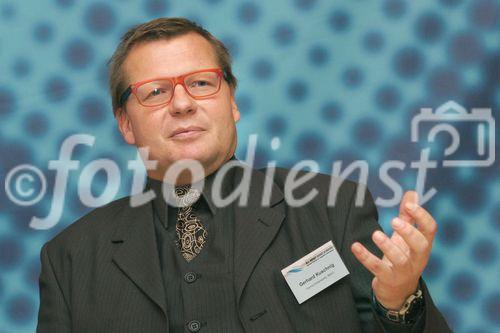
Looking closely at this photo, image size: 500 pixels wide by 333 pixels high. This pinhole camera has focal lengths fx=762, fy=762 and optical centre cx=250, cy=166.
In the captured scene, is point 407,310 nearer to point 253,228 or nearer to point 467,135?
point 253,228

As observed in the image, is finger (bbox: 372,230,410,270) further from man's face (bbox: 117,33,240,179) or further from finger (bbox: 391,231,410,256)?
man's face (bbox: 117,33,240,179)

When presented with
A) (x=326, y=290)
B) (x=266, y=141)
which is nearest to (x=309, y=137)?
(x=266, y=141)

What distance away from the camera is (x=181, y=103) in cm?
220

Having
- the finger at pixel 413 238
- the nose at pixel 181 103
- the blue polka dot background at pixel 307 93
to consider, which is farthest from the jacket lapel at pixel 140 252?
the finger at pixel 413 238

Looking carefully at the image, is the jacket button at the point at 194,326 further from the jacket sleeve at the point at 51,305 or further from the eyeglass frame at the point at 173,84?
the eyeglass frame at the point at 173,84

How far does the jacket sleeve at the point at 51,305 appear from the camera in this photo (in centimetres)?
218

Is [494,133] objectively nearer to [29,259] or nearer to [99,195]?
[99,195]

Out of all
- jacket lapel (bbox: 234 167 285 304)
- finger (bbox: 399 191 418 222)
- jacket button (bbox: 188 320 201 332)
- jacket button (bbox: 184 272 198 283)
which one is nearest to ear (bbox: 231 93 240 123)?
jacket lapel (bbox: 234 167 285 304)

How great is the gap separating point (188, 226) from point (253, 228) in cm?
21

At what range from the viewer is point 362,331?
210 cm

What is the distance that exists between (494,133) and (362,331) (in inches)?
36.8

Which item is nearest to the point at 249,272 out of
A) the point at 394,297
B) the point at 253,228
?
the point at 253,228

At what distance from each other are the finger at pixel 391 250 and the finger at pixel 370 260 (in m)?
0.02

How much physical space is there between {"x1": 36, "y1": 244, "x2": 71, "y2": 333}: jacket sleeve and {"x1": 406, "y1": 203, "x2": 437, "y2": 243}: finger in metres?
1.06
